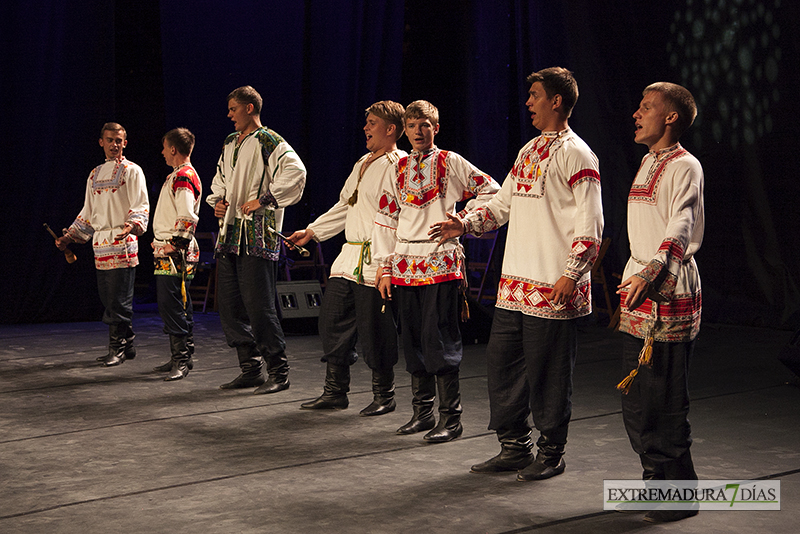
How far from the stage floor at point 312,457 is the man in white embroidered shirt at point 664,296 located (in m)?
0.25

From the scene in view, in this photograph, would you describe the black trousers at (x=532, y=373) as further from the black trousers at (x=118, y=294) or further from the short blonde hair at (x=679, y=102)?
the black trousers at (x=118, y=294)

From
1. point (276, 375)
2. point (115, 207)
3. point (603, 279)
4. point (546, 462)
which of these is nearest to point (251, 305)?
point (276, 375)

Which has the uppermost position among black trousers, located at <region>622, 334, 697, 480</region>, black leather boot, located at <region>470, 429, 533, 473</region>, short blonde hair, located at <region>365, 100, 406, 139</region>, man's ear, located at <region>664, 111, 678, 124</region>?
short blonde hair, located at <region>365, 100, 406, 139</region>

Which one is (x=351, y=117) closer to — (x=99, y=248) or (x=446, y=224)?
(x=99, y=248)

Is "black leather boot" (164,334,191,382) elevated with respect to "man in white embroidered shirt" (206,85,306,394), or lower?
lower

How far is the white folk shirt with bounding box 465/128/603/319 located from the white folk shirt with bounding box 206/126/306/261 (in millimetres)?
1705

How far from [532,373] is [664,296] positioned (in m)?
0.59

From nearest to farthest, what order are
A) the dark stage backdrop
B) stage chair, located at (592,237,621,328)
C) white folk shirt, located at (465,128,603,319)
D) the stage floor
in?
1. the stage floor
2. white folk shirt, located at (465,128,603,319)
3. the dark stage backdrop
4. stage chair, located at (592,237,621,328)

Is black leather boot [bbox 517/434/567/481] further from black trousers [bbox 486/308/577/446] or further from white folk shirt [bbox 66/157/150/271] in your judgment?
white folk shirt [bbox 66/157/150/271]

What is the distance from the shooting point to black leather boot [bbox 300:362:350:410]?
4098mm

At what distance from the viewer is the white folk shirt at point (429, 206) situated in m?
3.39

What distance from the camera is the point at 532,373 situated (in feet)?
9.39

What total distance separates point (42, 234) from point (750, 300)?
6.04 metres

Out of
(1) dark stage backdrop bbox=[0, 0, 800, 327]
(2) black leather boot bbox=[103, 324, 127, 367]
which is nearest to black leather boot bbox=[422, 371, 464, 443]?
(2) black leather boot bbox=[103, 324, 127, 367]
